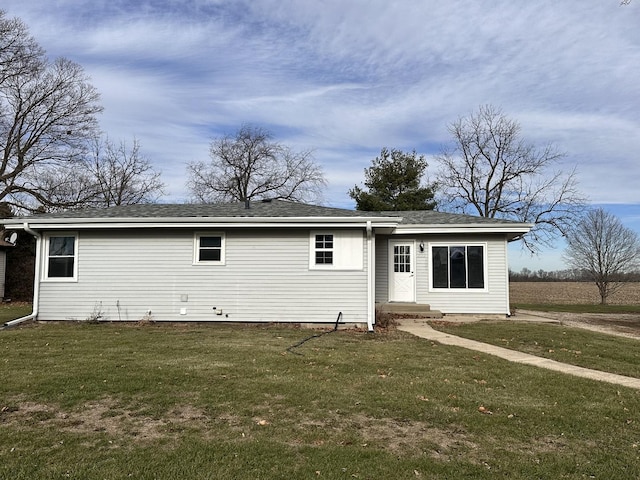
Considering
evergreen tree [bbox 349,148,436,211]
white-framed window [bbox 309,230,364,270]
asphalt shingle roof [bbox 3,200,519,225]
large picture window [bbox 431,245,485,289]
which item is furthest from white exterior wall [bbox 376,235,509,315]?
evergreen tree [bbox 349,148,436,211]

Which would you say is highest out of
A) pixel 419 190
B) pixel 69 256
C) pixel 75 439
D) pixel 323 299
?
pixel 419 190

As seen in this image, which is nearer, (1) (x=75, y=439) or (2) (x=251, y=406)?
(1) (x=75, y=439)

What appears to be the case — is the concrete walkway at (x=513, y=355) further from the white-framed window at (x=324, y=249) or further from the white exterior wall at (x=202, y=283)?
the white-framed window at (x=324, y=249)

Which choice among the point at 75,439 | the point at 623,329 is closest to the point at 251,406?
the point at 75,439

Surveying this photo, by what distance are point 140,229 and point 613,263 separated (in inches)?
1214

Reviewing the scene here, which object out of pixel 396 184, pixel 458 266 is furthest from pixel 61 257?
pixel 396 184

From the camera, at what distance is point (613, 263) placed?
30547 mm

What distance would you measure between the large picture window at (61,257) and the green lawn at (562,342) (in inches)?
370

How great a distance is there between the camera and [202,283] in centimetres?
1138

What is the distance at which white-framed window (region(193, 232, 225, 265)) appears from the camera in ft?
37.6

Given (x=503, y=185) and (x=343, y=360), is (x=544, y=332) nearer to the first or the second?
(x=343, y=360)

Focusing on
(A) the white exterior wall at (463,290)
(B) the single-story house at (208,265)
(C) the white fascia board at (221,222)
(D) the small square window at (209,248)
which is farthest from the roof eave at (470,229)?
(D) the small square window at (209,248)

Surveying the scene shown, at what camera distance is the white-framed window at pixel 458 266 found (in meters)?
13.9

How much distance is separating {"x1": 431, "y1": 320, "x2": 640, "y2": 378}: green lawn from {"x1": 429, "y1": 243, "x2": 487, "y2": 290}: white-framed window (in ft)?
6.01
